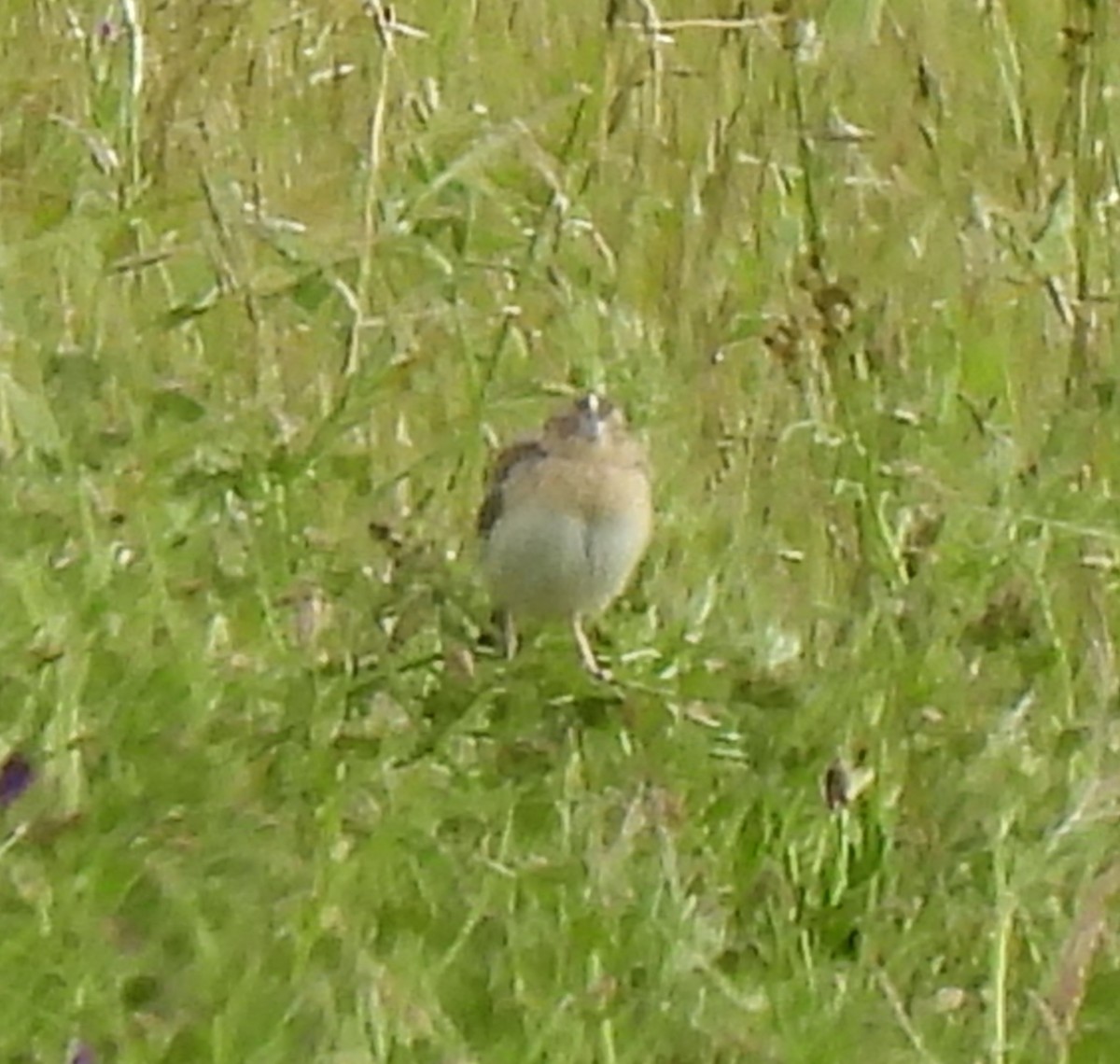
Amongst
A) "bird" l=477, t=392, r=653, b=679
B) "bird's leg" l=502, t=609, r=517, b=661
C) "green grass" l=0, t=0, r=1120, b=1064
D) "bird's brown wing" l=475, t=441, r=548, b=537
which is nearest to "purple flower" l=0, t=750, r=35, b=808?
"green grass" l=0, t=0, r=1120, b=1064

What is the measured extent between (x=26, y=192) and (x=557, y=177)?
1.73ft

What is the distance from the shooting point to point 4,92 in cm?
312

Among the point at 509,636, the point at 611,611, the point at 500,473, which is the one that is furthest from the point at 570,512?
the point at 509,636

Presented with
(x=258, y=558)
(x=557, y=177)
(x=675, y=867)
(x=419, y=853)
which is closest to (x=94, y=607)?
(x=258, y=558)

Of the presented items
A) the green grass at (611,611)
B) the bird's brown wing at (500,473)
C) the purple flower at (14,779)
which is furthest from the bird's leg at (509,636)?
the purple flower at (14,779)

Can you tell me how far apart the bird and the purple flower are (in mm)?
623

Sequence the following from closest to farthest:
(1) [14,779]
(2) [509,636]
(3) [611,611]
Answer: (1) [14,779] < (2) [509,636] < (3) [611,611]

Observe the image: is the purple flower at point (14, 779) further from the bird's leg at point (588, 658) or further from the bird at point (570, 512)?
the bird at point (570, 512)

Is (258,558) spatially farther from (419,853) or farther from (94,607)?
(419,853)

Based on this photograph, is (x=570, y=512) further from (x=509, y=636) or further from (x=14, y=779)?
(x=14, y=779)

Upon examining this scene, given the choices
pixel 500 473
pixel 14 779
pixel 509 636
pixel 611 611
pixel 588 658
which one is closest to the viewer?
pixel 14 779

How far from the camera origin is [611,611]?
8.17ft

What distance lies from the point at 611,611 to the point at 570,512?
0.72 ft

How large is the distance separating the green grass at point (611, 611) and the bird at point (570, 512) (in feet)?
0.13
